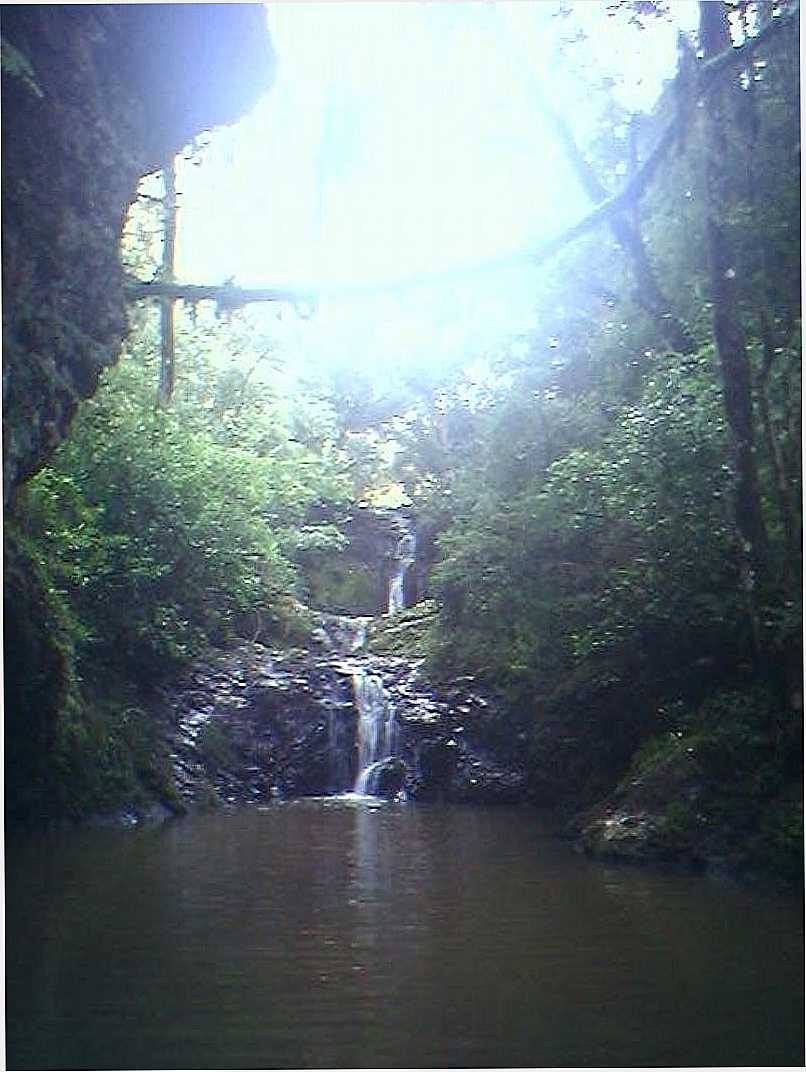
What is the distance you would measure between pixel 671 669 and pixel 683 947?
3.13 metres

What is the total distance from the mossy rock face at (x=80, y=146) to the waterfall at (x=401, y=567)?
5.03 meters

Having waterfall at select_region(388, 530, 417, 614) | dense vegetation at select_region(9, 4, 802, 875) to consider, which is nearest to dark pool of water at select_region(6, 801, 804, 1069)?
dense vegetation at select_region(9, 4, 802, 875)

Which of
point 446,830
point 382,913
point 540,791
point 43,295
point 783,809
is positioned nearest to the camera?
point 382,913

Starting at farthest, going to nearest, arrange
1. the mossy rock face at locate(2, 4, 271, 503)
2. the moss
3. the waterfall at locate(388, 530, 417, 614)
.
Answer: the waterfall at locate(388, 530, 417, 614)
the moss
the mossy rock face at locate(2, 4, 271, 503)

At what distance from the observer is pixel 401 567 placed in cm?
1218

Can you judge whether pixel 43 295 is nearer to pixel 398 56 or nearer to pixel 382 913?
pixel 398 56

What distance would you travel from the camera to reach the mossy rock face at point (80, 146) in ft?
18.5

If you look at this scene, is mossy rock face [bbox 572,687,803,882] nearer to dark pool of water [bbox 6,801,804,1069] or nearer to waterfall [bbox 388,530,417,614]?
dark pool of water [bbox 6,801,804,1069]

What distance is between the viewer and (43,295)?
6.04 metres

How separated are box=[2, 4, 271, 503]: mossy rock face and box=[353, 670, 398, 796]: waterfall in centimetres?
487

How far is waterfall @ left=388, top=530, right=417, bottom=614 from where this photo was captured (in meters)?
11.8

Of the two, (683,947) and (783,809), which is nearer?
(683,947)

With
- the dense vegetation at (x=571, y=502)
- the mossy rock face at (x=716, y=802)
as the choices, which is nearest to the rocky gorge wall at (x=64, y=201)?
the dense vegetation at (x=571, y=502)

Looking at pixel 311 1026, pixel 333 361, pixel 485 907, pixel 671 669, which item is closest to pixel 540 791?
pixel 671 669
